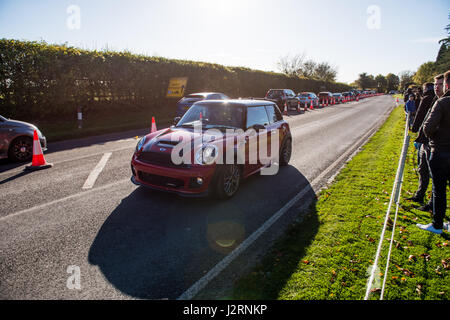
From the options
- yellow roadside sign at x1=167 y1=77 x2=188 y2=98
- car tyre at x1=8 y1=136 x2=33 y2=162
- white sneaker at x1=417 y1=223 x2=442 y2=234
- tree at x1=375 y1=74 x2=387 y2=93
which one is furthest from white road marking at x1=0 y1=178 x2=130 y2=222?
tree at x1=375 y1=74 x2=387 y2=93

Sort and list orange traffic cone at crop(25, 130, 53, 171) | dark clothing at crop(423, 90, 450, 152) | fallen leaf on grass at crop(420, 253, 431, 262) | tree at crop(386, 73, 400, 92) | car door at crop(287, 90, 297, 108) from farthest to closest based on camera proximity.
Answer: tree at crop(386, 73, 400, 92) → car door at crop(287, 90, 297, 108) → orange traffic cone at crop(25, 130, 53, 171) → dark clothing at crop(423, 90, 450, 152) → fallen leaf on grass at crop(420, 253, 431, 262)

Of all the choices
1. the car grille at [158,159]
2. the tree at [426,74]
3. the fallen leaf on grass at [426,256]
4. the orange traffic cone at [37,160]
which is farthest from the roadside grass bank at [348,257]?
the tree at [426,74]

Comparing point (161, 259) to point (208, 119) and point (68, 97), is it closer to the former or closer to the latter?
point (208, 119)

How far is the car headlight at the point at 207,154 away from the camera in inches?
180

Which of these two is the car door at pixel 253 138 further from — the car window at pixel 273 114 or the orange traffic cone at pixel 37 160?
the orange traffic cone at pixel 37 160

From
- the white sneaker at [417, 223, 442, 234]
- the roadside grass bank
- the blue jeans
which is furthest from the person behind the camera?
the white sneaker at [417, 223, 442, 234]

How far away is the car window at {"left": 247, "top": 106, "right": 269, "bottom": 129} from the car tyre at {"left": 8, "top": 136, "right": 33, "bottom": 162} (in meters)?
6.38

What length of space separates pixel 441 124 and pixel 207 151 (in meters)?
3.40

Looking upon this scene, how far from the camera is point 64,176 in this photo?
20.1 ft

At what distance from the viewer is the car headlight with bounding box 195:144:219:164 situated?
457cm

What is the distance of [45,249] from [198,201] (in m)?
2.39

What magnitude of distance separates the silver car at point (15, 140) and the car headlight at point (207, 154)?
595 cm

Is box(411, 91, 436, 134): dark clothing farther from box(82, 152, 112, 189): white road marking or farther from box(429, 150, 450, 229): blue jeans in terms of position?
box(82, 152, 112, 189): white road marking
